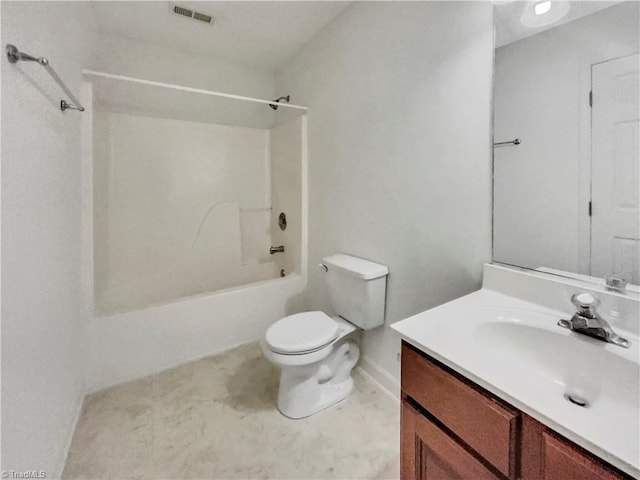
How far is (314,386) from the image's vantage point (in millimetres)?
1545

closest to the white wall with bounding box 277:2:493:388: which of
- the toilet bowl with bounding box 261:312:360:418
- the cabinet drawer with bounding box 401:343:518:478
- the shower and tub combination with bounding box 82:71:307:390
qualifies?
the toilet bowl with bounding box 261:312:360:418

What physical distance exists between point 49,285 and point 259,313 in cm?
131

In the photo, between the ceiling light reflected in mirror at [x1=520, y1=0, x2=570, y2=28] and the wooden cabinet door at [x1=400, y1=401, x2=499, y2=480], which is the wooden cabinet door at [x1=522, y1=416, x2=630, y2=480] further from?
the ceiling light reflected in mirror at [x1=520, y1=0, x2=570, y2=28]

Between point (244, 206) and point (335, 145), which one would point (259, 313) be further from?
point (335, 145)

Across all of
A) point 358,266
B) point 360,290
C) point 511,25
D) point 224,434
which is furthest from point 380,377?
point 511,25

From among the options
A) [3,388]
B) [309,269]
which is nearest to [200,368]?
[309,269]

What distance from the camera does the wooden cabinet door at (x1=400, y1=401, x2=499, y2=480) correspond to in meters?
0.71

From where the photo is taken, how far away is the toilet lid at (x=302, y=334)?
142 cm

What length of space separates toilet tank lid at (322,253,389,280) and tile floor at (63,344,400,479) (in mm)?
693

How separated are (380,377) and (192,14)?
2570 millimetres

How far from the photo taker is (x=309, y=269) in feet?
7.82

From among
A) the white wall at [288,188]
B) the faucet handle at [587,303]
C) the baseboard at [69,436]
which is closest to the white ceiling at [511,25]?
the faucet handle at [587,303]

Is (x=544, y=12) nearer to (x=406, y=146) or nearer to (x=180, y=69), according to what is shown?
(x=406, y=146)

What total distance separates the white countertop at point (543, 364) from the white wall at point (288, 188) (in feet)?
5.22
